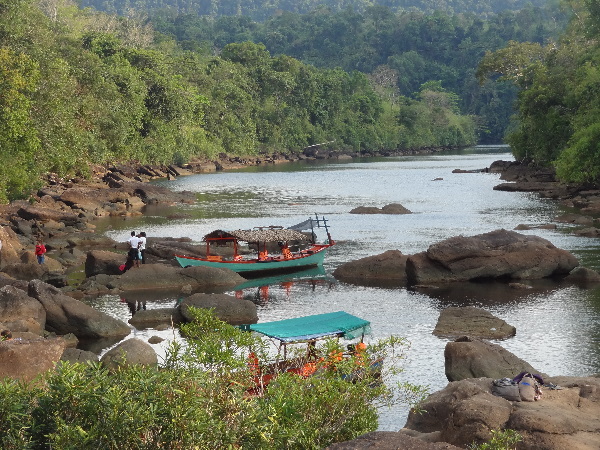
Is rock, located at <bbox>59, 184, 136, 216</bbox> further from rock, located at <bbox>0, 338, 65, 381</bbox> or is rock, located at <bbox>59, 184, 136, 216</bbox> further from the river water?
rock, located at <bbox>0, 338, 65, 381</bbox>

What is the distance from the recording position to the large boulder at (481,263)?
36.8 metres

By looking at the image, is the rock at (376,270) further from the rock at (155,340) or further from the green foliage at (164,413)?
the green foliage at (164,413)

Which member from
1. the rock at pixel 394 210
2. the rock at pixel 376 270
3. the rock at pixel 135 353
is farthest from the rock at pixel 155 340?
the rock at pixel 394 210

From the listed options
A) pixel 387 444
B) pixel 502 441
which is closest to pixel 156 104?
pixel 502 441

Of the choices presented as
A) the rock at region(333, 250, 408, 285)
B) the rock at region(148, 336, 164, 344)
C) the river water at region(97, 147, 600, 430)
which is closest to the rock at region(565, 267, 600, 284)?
the river water at region(97, 147, 600, 430)

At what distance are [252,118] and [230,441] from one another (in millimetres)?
131276

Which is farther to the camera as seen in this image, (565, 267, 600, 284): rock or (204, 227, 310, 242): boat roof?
(204, 227, 310, 242): boat roof

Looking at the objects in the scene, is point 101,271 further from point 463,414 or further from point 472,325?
Result: point 463,414

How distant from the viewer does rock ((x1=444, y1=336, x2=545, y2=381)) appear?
21172mm

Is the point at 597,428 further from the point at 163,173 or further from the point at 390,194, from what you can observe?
the point at 163,173

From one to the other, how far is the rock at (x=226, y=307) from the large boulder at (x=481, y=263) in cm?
933

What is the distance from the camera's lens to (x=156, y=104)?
304 feet

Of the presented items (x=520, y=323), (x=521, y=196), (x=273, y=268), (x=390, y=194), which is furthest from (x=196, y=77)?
(x=520, y=323)

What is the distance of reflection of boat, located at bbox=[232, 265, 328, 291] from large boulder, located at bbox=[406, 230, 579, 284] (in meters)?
4.19
